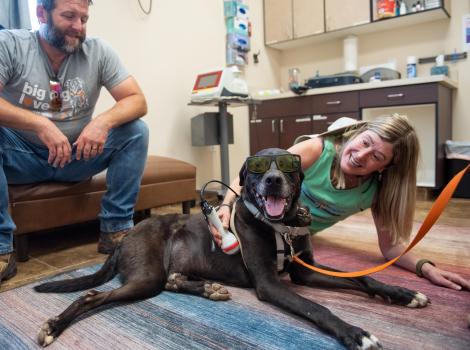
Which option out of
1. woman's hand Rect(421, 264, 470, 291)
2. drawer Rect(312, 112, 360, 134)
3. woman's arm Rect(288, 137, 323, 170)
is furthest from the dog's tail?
drawer Rect(312, 112, 360, 134)

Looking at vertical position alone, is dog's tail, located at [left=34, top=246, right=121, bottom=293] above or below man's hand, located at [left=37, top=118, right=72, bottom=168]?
below

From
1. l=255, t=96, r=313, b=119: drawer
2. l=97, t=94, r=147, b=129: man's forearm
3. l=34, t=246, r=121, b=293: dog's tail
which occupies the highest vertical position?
l=255, t=96, r=313, b=119: drawer

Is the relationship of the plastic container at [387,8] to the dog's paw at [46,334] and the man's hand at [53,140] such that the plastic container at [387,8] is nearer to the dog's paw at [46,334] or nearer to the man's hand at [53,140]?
the man's hand at [53,140]

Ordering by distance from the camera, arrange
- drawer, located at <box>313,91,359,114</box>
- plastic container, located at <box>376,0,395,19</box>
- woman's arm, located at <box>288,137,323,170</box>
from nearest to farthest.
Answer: woman's arm, located at <box>288,137,323,170</box> → drawer, located at <box>313,91,359,114</box> → plastic container, located at <box>376,0,395,19</box>

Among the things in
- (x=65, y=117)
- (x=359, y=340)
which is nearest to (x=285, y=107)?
(x=65, y=117)

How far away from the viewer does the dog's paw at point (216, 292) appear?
4.21ft

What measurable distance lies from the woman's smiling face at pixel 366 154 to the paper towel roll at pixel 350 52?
3.00 m

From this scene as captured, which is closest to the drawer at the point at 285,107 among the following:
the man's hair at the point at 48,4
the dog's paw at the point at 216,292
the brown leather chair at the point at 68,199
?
the brown leather chair at the point at 68,199

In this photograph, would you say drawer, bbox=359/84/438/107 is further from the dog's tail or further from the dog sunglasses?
the dog's tail

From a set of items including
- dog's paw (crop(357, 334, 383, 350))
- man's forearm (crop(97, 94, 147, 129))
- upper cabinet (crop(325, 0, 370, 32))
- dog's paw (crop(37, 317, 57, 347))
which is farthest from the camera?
upper cabinet (crop(325, 0, 370, 32))

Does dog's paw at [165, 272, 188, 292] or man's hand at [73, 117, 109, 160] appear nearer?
dog's paw at [165, 272, 188, 292]

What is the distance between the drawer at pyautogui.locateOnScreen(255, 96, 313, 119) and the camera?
3.93 metres

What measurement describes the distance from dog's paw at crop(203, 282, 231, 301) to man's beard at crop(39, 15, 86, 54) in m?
1.32

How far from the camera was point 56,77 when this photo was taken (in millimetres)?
1855
